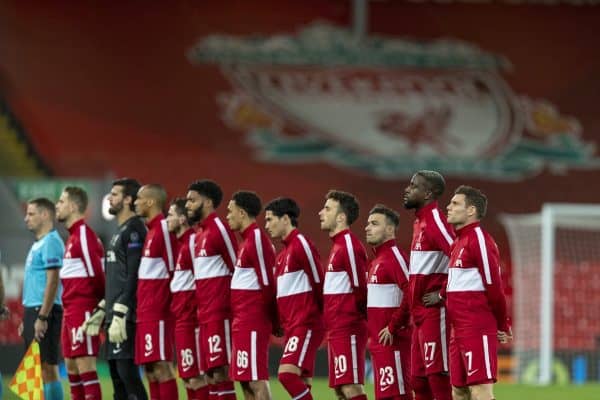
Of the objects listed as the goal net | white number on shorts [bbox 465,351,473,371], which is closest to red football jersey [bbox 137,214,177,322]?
white number on shorts [bbox 465,351,473,371]

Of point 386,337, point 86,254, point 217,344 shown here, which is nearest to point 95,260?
point 86,254

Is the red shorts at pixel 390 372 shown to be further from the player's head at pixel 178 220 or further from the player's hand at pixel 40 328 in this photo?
the player's hand at pixel 40 328

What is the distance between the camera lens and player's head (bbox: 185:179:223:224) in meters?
8.94

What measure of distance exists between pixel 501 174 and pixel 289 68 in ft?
12.3

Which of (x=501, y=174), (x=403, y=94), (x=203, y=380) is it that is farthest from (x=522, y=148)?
(x=203, y=380)

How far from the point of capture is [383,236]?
8180 mm

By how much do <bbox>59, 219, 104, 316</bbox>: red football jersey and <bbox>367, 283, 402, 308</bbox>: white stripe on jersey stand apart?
2201 millimetres

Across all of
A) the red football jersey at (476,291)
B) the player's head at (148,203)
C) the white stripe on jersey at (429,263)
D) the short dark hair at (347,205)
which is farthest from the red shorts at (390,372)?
the player's head at (148,203)

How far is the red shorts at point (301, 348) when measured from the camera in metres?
8.16

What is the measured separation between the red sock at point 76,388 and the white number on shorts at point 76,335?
0.34m

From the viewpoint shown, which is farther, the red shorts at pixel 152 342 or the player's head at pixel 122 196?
the player's head at pixel 122 196

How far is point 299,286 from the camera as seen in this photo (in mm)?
8273

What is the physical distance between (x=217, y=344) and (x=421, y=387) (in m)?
1.47

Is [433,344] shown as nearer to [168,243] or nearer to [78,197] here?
[168,243]
